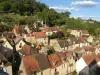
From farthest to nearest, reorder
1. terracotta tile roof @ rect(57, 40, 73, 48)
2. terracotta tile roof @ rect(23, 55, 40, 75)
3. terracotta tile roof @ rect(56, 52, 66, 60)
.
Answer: terracotta tile roof @ rect(57, 40, 73, 48), terracotta tile roof @ rect(56, 52, 66, 60), terracotta tile roof @ rect(23, 55, 40, 75)

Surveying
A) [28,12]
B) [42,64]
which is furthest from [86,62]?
[28,12]

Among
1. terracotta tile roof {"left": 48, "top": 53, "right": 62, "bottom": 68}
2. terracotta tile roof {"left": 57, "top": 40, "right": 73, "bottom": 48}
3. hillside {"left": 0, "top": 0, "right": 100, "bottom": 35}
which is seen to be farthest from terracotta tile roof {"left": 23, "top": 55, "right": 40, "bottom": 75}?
hillside {"left": 0, "top": 0, "right": 100, "bottom": 35}

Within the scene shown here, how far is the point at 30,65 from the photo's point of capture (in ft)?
118

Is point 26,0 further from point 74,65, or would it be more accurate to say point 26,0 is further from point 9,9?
point 74,65

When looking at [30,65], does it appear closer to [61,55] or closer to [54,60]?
[54,60]

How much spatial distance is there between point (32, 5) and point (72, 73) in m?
96.9

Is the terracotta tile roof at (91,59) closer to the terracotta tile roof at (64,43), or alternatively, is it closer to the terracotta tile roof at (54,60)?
the terracotta tile roof at (54,60)

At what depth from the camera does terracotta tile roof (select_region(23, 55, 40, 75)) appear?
35.1 meters

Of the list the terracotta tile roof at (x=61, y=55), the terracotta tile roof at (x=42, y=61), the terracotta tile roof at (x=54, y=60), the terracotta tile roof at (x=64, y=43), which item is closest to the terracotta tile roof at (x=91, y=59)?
the terracotta tile roof at (x=61, y=55)

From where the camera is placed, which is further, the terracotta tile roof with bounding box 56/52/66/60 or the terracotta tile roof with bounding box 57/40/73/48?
the terracotta tile roof with bounding box 57/40/73/48

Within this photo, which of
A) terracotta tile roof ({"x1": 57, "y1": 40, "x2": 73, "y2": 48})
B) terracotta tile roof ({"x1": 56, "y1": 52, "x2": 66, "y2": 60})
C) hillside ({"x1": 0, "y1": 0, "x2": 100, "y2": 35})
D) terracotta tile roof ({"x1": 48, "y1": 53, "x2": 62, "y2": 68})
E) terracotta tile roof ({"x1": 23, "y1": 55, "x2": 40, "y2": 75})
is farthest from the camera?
hillside ({"x1": 0, "y1": 0, "x2": 100, "y2": 35})

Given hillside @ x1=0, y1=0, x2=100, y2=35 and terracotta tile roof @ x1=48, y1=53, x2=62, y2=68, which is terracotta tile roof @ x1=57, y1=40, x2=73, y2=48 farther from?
hillside @ x1=0, y1=0, x2=100, y2=35

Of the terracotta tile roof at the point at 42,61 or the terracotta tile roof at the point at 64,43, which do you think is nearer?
the terracotta tile roof at the point at 42,61

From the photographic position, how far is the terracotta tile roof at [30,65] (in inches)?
1380
